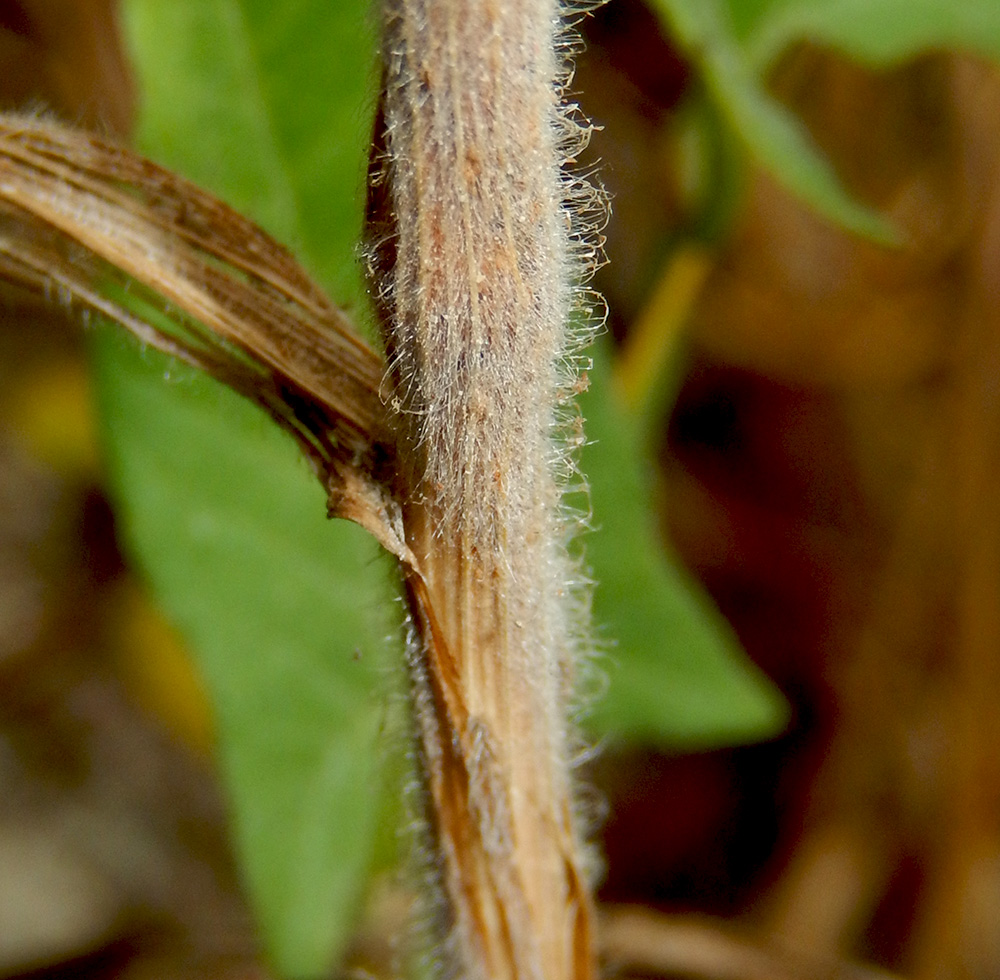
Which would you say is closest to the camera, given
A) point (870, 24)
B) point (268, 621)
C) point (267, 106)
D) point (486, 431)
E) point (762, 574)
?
point (486, 431)

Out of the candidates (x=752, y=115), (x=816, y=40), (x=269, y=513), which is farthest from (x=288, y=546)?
(x=816, y=40)

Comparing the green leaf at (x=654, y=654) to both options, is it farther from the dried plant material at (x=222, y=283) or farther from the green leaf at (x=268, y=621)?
the dried plant material at (x=222, y=283)

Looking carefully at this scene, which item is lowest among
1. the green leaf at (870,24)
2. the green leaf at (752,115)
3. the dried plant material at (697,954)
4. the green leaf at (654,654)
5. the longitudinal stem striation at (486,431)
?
the dried plant material at (697,954)

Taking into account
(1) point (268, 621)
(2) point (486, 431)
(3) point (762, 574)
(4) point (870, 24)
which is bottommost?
(3) point (762, 574)

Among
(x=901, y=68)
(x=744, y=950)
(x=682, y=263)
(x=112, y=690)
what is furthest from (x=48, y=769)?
(x=901, y=68)

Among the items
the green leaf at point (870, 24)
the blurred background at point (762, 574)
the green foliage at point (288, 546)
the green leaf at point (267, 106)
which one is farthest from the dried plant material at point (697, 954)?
the green leaf at point (870, 24)

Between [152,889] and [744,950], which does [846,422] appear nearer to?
[744,950]

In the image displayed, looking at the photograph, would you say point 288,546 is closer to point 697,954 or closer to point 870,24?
point 697,954

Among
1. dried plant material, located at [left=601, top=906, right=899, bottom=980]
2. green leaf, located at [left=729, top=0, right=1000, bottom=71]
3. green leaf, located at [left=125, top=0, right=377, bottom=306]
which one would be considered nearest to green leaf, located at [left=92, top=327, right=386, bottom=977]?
green leaf, located at [left=125, top=0, right=377, bottom=306]
